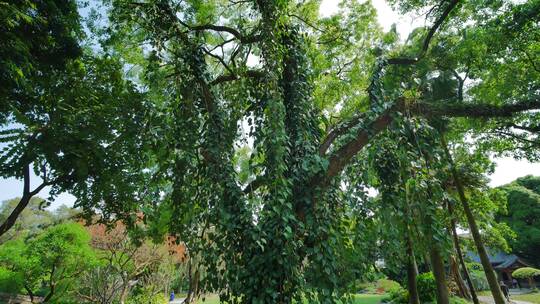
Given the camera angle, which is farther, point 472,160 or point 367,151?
point 472,160

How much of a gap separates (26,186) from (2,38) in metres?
4.24

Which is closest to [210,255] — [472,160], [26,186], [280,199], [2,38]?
[280,199]

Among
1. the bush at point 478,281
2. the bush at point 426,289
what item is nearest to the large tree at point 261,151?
the bush at point 426,289

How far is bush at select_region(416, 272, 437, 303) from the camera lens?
1207 cm

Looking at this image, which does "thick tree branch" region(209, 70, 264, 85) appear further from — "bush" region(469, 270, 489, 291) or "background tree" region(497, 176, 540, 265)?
"background tree" region(497, 176, 540, 265)

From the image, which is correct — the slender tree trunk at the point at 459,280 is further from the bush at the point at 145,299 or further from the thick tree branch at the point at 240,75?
the thick tree branch at the point at 240,75

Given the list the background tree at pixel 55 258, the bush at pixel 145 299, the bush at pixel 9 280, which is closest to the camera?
the background tree at pixel 55 258

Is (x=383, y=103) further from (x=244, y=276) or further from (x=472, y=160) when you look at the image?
(x=472, y=160)

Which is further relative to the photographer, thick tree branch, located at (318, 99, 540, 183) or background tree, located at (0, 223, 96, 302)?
background tree, located at (0, 223, 96, 302)

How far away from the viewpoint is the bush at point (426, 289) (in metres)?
12.1

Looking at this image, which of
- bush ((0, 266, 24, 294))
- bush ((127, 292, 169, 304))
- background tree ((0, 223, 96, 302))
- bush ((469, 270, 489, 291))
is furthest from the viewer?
bush ((469, 270, 489, 291))

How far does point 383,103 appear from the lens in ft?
14.3

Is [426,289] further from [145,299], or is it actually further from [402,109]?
[145,299]

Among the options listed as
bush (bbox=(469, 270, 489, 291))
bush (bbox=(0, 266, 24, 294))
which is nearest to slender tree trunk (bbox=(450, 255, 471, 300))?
bush (bbox=(469, 270, 489, 291))
